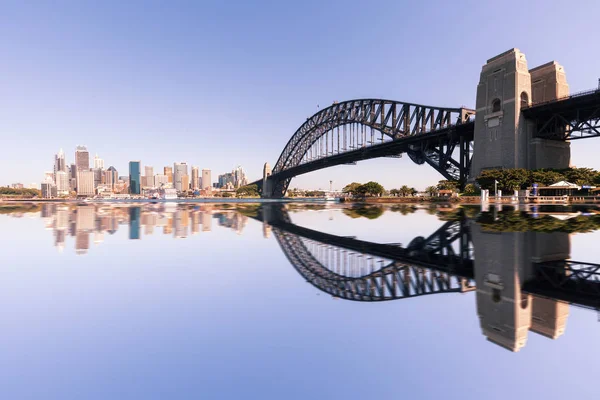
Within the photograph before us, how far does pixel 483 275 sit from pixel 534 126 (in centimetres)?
5585

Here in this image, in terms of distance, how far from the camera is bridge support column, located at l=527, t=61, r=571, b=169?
4853cm

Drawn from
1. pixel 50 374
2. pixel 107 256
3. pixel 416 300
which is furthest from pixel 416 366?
pixel 107 256

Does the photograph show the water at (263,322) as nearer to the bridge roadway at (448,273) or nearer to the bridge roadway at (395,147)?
the bridge roadway at (448,273)

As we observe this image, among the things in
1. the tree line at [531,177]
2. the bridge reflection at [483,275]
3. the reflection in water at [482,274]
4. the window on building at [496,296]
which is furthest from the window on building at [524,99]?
the window on building at [496,296]

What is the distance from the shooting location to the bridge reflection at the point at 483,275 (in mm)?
4480

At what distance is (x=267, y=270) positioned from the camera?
792cm

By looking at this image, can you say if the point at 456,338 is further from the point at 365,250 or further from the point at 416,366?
the point at 365,250

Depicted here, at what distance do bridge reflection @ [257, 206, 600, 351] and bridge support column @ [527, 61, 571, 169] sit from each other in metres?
46.8

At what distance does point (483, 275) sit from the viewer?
6.67 metres

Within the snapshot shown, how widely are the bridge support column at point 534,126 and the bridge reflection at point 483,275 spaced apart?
46784mm

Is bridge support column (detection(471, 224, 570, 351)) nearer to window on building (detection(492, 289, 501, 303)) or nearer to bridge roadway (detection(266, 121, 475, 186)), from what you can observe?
window on building (detection(492, 289, 501, 303))

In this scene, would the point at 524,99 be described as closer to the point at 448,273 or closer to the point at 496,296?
the point at 448,273

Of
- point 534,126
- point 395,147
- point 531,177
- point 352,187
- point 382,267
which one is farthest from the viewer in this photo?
point 352,187

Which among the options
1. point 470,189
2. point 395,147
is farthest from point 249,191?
point 470,189
